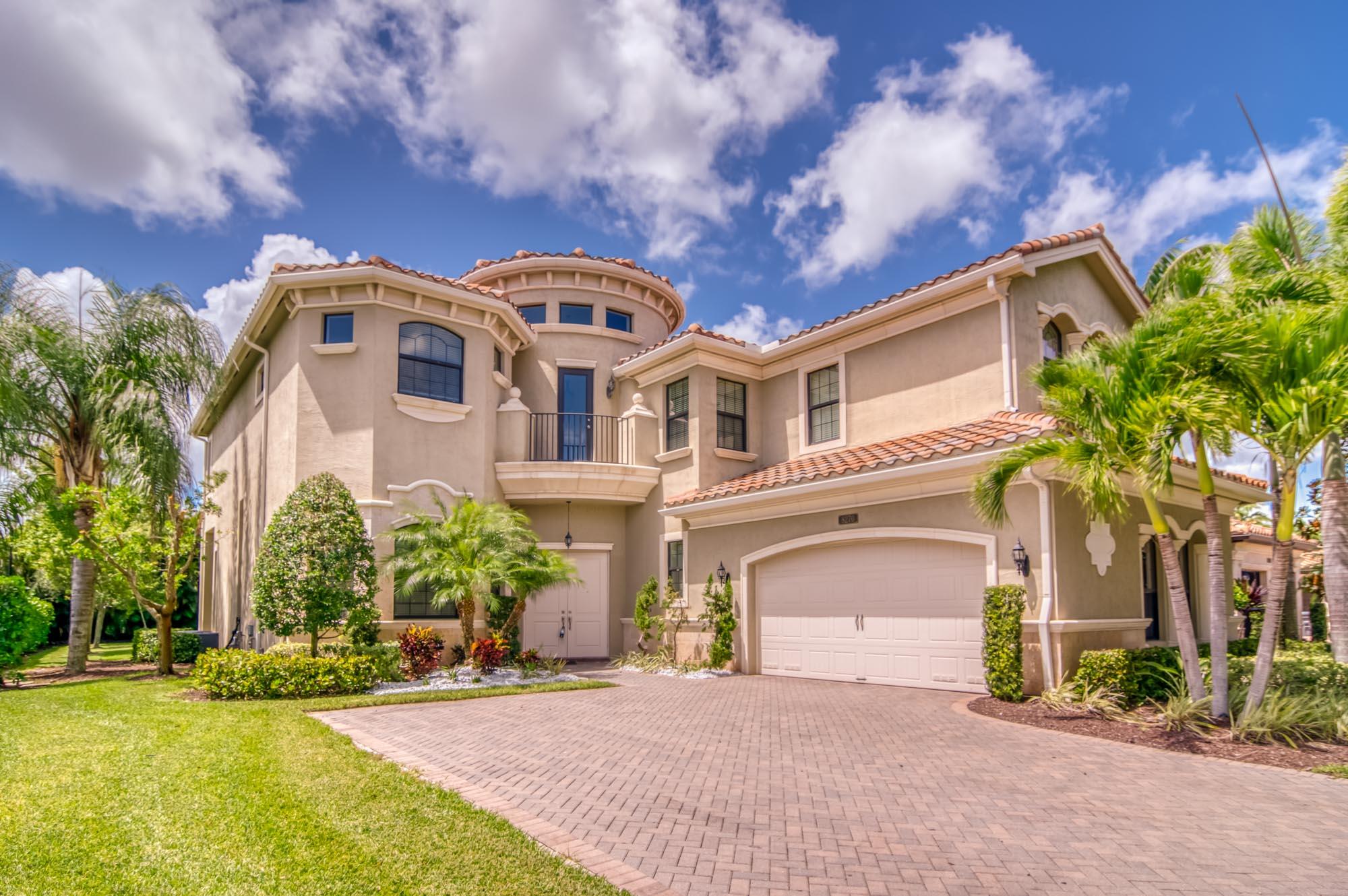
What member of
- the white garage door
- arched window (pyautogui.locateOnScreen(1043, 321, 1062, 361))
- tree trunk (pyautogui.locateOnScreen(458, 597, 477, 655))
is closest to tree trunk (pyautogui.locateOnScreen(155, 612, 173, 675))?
tree trunk (pyautogui.locateOnScreen(458, 597, 477, 655))

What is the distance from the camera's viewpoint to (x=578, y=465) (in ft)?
57.2

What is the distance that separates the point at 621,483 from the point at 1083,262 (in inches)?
406

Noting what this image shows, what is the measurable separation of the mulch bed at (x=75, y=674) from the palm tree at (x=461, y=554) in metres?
6.10

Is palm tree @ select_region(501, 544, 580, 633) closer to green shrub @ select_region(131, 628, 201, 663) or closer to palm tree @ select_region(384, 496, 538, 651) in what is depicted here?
palm tree @ select_region(384, 496, 538, 651)

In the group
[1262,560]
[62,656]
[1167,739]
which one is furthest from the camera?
[1262,560]

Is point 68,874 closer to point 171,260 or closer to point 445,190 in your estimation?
point 445,190

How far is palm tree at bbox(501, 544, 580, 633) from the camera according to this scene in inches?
562

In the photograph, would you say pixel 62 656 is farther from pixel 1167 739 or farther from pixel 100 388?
pixel 1167 739

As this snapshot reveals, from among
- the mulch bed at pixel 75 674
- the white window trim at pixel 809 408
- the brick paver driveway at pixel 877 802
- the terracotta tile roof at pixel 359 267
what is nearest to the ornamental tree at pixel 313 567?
the brick paver driveway at pixel 877 802

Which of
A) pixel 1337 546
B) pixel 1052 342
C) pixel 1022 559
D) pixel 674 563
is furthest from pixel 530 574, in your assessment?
pixel 1337 546

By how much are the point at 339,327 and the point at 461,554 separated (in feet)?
17.1

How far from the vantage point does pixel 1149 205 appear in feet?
55.0

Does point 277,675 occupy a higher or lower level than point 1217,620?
lower

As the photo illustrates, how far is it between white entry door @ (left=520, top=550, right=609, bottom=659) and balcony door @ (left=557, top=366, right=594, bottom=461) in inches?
90.7
